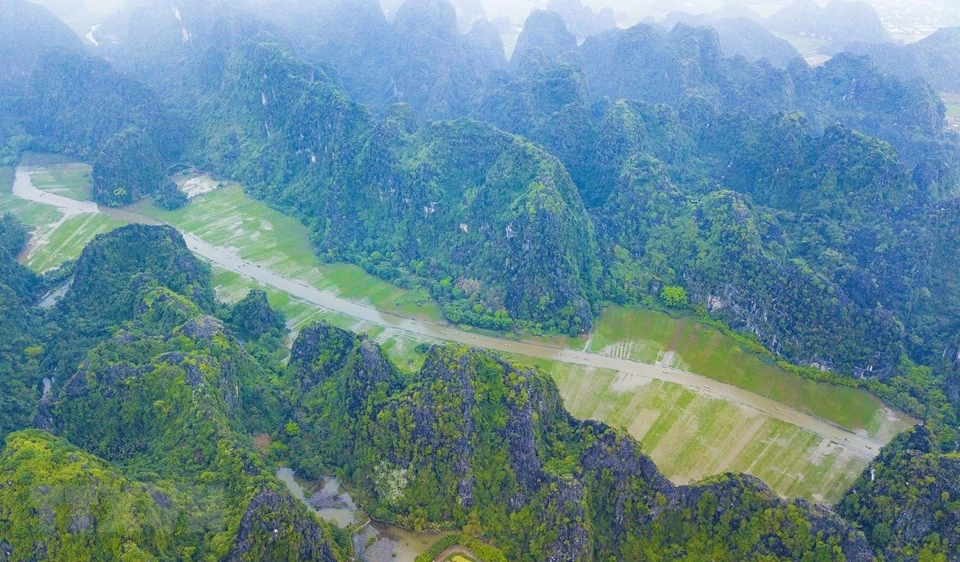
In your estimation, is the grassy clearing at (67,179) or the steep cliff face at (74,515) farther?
the grassy clearing at (67,179)

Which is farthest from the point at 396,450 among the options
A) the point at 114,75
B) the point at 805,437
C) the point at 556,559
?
the point at 114,75

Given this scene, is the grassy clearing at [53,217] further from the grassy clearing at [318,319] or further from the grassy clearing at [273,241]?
the grassy clearing at [318,319]

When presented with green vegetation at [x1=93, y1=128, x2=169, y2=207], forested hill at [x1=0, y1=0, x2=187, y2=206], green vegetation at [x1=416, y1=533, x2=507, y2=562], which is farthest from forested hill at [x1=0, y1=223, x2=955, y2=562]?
forested hill at [x1=0, y1=0, x2=187, y2=206]

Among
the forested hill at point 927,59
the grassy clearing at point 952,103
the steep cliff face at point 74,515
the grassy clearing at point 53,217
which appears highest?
the forested hill at point 927,59

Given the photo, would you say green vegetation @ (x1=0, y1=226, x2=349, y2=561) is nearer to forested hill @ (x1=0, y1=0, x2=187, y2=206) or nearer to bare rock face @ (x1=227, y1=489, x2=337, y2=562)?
bare rock face @ (x1=227, y1=489, x2=337, y2=562)

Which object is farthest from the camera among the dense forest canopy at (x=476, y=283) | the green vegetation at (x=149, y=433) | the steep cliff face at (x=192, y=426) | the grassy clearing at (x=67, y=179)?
the grassy clearing at (x=67, y=179)

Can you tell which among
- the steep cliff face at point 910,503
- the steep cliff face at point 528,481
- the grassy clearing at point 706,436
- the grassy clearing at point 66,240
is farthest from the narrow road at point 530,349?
the steep cliff face at point 528,481
